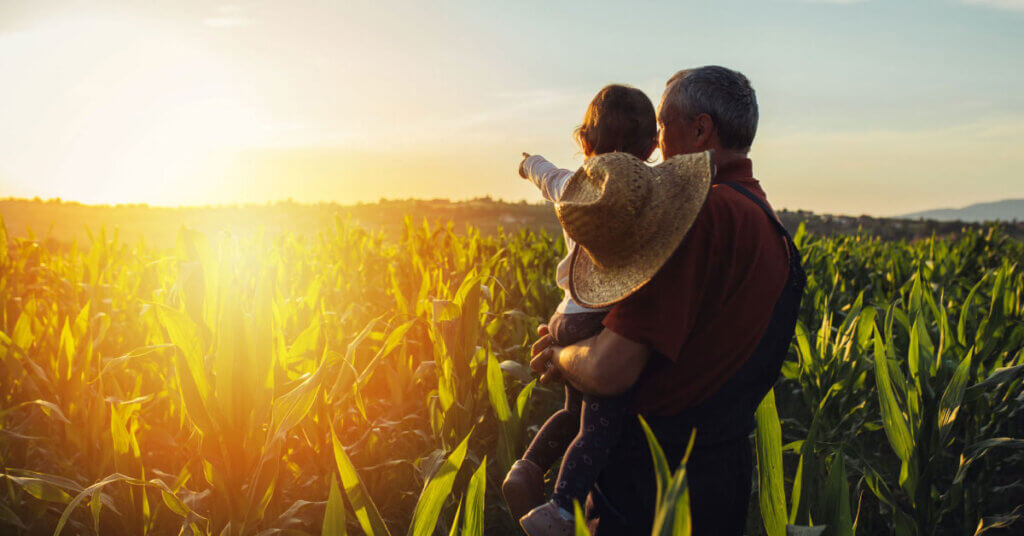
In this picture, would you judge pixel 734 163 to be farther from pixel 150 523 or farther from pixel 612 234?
pixel 150 523

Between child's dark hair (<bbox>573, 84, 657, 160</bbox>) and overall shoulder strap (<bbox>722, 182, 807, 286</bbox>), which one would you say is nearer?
overall shoulder strap (<bbox>722, 182, 807, 286</bbox>)

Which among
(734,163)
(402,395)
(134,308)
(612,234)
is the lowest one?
(402,395)

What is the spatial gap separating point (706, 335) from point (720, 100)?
0.54 m

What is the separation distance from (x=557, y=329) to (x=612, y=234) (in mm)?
468

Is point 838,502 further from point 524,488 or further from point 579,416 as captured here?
point 524,488

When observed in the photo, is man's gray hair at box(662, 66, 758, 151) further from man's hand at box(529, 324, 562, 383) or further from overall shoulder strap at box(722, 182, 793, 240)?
man's hand at box(529, 324, 562, 383)

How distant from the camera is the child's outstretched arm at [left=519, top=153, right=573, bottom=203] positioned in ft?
5.79

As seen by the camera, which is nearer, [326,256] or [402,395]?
[402,395]

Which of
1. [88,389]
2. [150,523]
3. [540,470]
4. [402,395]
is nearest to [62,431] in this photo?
[88,389]

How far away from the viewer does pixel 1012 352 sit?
3.36 meters

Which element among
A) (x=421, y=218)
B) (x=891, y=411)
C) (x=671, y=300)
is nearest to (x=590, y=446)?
(x=671, y=300)

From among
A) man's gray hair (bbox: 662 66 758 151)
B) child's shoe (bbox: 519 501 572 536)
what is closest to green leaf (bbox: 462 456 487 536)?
child's shoe (bbox: 519 501 572 536)

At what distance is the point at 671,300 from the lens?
113 cm

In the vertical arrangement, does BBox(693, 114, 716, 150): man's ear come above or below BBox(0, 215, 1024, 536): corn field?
above
